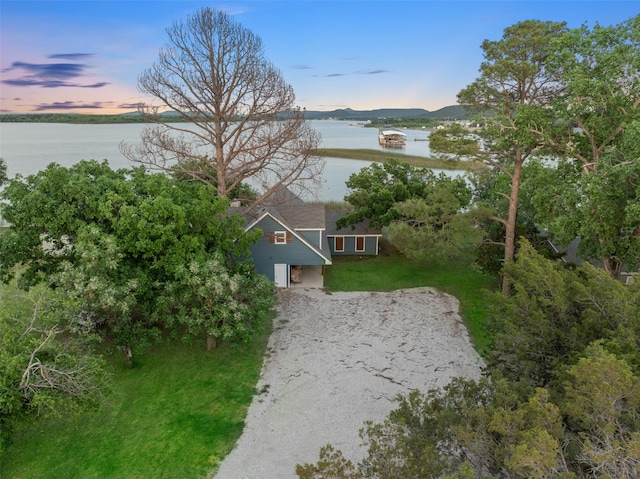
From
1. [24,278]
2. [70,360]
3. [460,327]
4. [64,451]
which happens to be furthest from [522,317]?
[24,278]

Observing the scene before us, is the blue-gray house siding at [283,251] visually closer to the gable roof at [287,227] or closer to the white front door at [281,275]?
the gable roof at [287,227]

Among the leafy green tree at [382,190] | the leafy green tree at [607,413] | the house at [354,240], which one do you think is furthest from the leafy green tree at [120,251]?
the house at [354,240]

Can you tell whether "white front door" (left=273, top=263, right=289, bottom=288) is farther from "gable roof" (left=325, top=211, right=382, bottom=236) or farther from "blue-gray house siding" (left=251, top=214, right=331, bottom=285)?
"gable roof" (left=325, top=211, right=382, bottom=236)

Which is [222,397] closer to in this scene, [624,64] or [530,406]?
[530,406]

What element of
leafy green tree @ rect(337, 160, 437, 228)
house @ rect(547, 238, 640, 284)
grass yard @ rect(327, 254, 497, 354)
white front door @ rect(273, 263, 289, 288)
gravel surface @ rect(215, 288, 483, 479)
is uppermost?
leafy green tree @ rect(337, 160, 437, 228)

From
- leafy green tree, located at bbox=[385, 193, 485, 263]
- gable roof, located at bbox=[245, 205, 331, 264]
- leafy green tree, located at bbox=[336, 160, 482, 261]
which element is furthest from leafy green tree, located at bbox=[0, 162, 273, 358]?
leafy green tree, located at bbox=[336, 160, 482, 261]

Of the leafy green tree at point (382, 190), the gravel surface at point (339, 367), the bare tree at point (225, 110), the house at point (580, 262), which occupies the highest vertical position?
the bare tree at point (225, 110)
